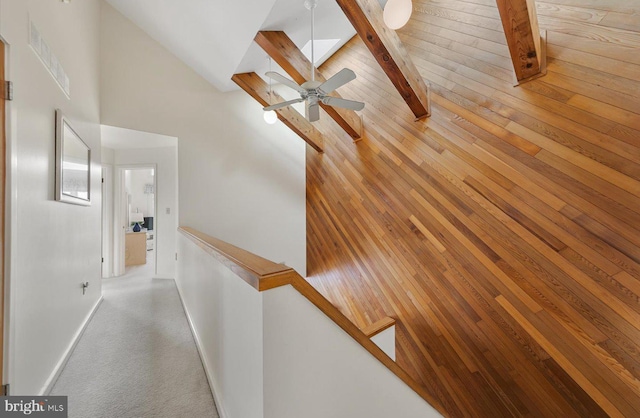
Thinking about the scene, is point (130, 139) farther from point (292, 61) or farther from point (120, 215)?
point (292, 61)

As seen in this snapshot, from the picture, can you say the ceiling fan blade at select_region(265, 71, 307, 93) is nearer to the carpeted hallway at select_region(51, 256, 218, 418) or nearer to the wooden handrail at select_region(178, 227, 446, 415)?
the wooden handrail at select_region(178, 227, 446, 415)

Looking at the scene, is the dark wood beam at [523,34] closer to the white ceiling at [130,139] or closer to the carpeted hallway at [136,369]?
the carpeted hallway at [136,369]

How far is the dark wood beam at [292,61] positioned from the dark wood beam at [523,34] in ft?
5.70

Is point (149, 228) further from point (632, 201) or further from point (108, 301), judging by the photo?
point (632, 201)

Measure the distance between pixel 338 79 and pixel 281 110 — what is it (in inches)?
70.1

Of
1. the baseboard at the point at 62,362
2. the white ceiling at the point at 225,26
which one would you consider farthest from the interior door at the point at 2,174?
the white ceiling at the point at 225,26

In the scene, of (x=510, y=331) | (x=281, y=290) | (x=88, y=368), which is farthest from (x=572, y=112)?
(x=88, y=368)

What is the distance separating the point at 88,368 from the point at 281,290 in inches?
80.2

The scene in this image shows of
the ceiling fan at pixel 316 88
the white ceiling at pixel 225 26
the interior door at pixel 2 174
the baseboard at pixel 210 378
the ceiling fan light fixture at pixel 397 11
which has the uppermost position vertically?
the white ceiling at pixel 225 26

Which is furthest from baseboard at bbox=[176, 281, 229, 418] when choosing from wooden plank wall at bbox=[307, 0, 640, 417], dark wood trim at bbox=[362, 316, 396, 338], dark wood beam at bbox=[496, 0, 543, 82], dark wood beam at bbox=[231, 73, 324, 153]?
dark wood beam at bbox=[231, 73, 324, 153]

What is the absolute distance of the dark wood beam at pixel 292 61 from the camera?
2840 millimetres

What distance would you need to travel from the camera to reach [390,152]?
2.82 m

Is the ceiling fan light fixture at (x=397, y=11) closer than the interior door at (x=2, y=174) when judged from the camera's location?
No

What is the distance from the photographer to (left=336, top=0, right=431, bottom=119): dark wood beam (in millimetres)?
2118
